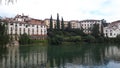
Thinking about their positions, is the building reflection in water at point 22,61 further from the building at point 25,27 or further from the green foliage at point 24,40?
the building at point 25,27

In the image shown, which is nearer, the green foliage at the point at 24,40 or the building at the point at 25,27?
the green foliage at the point at 24,40

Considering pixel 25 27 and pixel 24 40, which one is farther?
pixel 25 27

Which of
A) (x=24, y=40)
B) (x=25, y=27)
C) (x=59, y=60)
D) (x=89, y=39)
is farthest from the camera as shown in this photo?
(x=89, y=39)

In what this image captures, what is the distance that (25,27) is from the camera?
6519 centimetres

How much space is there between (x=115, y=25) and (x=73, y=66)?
229ft

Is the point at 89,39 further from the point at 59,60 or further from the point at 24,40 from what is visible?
the point at 59,60

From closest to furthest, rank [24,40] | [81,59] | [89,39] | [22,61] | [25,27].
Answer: [22,61]
[81,59]
[24,40]
[25,27]
[89,39]

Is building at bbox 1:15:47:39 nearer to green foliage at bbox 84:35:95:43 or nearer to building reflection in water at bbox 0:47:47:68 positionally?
green foliage at bbox 84:35:95:43

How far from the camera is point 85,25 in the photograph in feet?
337

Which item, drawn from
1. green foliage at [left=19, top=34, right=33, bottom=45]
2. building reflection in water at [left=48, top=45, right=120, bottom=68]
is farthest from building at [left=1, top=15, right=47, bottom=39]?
building reflection in water at [left=48, top=45, right=120, bottom=68]

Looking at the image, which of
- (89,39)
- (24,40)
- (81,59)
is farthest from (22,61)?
(89,39)

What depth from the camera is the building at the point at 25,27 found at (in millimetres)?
61188

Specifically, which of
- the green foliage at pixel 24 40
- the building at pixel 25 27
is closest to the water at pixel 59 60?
the green foliage at pixel 24 40

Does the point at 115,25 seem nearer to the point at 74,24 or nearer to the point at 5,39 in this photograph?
the point at 74,24
